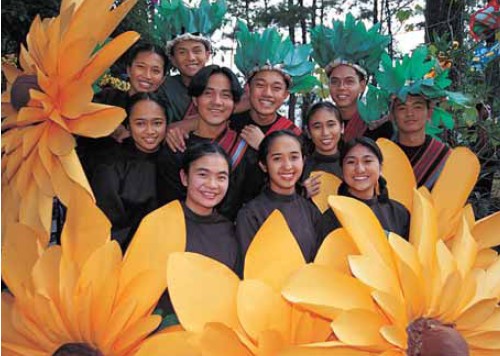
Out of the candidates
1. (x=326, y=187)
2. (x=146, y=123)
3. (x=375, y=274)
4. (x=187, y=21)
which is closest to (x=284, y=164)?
(x=326, y=187)

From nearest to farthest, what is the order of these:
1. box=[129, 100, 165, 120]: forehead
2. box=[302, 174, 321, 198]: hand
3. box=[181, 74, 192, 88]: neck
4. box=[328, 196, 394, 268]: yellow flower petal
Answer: box=[328, 196, 394, 268]: yellow flower petal < box=[302, 174, 321, 198]: hand < box=[129, 100, 165, 120]: forehead < box=[181, 74, 192, 88]: neck

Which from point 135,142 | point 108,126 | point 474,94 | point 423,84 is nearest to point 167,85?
point 135,142

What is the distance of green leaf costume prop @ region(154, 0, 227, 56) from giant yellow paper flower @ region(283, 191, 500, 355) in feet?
5.61

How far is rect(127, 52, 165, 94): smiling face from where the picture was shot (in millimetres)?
2469

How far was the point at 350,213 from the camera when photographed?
125 centimetres

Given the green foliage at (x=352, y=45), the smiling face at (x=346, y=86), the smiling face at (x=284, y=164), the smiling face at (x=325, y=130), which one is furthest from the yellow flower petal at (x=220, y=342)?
the green foliage at (x=352, y=45)

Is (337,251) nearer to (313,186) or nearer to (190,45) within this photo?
(313,186)

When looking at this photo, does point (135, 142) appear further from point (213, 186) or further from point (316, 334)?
point (316, 334)

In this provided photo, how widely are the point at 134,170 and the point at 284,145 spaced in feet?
1.78

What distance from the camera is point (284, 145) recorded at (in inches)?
74.9

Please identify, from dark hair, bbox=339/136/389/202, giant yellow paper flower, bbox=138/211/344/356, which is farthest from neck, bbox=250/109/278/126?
giant yellow paper flower, bbox=138/211/344/356

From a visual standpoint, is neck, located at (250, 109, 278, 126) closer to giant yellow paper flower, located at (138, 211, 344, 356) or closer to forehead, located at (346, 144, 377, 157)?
forehead, located at (346, 144, 377, 157)

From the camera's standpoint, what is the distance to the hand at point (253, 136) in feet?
7.23

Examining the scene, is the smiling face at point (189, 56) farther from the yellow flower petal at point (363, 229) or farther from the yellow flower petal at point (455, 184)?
the yellow flower petal at point (363, 229)
